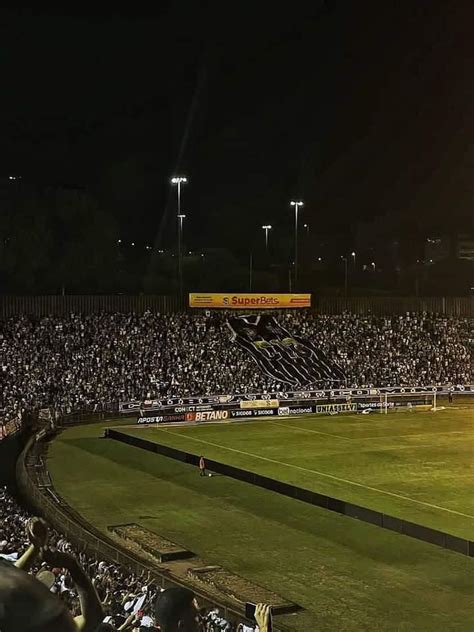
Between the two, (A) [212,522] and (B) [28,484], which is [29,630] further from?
(B) [28,484]

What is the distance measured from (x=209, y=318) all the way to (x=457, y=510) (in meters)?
35.5

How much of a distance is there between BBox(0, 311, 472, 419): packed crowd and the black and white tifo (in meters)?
0.66

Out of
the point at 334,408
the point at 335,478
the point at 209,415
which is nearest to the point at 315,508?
the point at 335,478

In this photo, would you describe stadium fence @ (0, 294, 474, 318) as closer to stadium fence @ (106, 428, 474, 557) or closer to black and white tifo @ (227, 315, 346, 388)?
black and white tifo @ (227, 315, 346, 388)

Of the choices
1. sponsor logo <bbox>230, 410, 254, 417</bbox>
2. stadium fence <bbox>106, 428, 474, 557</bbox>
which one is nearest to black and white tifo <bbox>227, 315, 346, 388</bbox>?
sponsor logo <bbox>230, 410, 254, 417</bbox>

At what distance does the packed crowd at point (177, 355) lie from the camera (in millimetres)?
47906

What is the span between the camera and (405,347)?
63094 mm

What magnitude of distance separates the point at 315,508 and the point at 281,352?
31683mm

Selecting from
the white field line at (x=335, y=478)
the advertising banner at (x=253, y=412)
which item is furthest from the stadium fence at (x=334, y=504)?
the advertising banner at (x=253, y=412)

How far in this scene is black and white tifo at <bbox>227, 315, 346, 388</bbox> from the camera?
56.3 metres

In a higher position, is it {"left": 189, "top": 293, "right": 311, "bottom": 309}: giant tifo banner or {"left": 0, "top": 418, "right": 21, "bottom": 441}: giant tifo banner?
{"left": 189, "top": 293, "right": 311, "bottom": 309}: giant tifo banner

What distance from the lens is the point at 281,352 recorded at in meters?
58.1

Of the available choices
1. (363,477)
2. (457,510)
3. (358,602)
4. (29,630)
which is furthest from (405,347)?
(29,630)

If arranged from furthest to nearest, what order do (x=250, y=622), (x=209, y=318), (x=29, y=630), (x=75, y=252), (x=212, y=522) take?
(x=75, y=252)
(x=209, y=318)
(x=212, y=522)
(x=250, y=622)
(x=29, y=630)
